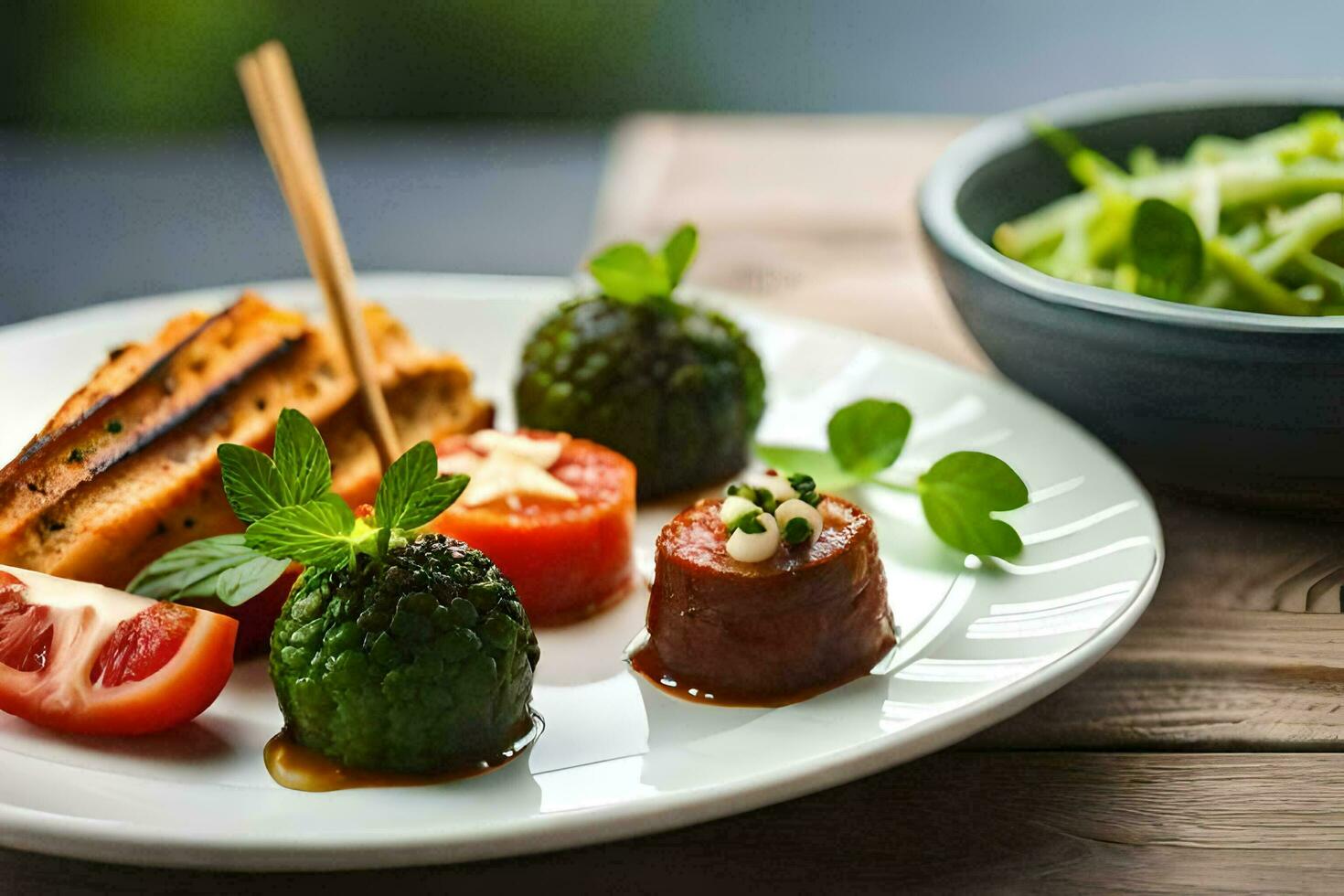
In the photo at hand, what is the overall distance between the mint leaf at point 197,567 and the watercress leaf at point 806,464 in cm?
87

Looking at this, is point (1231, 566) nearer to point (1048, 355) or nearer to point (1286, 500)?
point (1286, 500)

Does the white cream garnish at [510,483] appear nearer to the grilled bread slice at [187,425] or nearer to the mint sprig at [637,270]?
the grilled bread slice at [187,425]

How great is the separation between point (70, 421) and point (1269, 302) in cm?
198

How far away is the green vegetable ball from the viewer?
1.68m

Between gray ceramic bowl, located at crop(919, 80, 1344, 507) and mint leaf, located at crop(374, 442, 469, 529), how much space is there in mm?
1101

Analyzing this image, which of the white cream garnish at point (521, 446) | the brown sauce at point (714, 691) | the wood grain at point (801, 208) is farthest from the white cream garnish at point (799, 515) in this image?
the wood grain at point (801, 208)

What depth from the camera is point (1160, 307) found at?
2283mm

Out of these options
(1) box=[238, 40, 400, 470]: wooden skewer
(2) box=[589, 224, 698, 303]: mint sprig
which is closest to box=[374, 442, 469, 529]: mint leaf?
(1) box=[238, 40, 400, 470]: wooden skewer

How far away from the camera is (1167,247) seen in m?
2.57

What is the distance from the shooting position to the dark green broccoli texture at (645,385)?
256cm

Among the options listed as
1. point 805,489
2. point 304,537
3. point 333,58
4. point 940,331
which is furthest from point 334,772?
point 333,58

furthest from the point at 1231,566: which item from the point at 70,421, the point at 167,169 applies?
the point at 167,169

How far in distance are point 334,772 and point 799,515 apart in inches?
26.1

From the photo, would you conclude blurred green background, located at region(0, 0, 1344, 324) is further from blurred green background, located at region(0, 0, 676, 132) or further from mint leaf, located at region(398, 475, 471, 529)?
mint leaf, located at region(398, 475, 471, 529)
